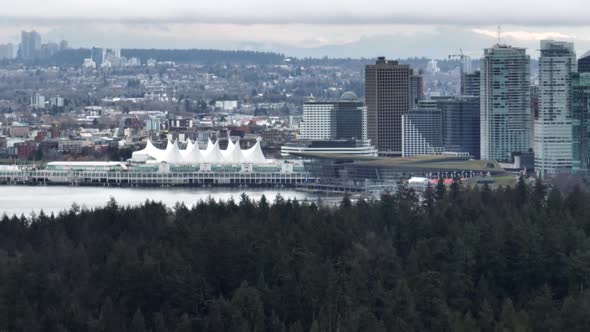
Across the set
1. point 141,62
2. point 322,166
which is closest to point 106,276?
point 322,166

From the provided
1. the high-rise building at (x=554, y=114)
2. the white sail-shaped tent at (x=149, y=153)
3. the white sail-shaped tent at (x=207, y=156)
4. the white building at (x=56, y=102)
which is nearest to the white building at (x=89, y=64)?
the white building at (x=56, y=102)

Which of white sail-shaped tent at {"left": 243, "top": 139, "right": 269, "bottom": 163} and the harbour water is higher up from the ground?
white sail-shaped tent at {"left": 243, "top": 139, "right": 269, "bottom": 163}

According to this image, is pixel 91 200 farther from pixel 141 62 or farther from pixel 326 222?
pixel 141 62

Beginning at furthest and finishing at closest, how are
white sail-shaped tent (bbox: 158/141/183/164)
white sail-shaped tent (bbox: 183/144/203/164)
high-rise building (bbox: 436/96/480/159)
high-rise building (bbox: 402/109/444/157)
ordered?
high-rise building (bbox: 402/109/444/157), high-rise building (bbox: 436/96/480/159), white sail-shaped tent (bbox: 158/141/183/164), white sail-shaped tent (bbox: 183/144/203/164)

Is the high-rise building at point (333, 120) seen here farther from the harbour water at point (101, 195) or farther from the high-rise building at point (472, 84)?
the harbour water at point (101, 195)

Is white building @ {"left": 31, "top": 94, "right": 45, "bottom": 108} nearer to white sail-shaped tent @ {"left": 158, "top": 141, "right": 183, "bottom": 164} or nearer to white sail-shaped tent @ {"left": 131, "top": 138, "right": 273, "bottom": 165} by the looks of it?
white sail-shaped tent @ {"left": 131, "top": 138, "right": 273, "bottom": 165}

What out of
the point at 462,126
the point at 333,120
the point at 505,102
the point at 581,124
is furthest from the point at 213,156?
the point at 581,124

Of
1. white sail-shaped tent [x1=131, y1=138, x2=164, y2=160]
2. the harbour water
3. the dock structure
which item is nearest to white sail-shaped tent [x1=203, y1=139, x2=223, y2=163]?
the dock structure
